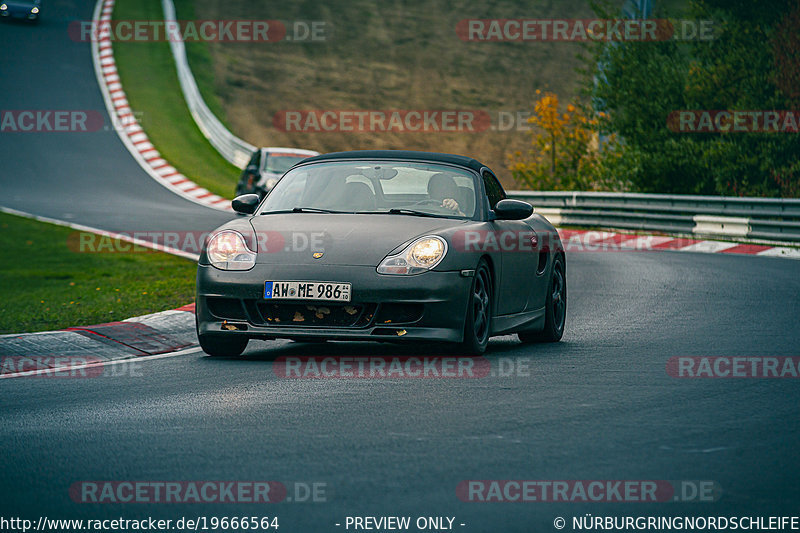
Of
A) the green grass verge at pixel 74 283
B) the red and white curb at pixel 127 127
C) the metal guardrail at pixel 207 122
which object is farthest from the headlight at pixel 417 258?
the metal guardrail at pixel 207 122

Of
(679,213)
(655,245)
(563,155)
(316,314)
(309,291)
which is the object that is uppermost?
(563,155)

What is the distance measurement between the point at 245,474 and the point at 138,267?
10.6 metres

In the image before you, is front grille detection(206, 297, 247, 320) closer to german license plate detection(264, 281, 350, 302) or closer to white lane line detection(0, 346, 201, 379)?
german license plate detection(264, 281, 350, 302)

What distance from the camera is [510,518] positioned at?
4504 millimetres

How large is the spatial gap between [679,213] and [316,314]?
17.4 meters

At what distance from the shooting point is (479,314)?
28.7ft

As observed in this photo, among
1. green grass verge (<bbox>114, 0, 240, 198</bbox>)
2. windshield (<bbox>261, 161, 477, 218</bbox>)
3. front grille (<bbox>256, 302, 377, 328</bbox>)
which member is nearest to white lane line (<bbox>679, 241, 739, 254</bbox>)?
Answer: green grass verge (<bbox>114, 0, 240, 198</bbox>)

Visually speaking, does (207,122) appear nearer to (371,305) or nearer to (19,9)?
(19,9)

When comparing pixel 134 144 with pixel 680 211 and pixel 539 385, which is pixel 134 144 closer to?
pixel 680 211

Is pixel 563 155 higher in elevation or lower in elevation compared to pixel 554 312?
higher

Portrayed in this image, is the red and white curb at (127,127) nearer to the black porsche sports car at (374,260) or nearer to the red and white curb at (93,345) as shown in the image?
the red and white curb at (93,345)

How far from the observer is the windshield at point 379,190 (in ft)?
30.7

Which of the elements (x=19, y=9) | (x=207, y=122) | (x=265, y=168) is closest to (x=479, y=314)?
(x=265, y=168)

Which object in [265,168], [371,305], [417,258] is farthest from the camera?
[265,168]
